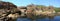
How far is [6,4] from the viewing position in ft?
24.5

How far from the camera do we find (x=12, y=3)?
752 cm

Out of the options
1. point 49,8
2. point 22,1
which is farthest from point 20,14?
point 49,8

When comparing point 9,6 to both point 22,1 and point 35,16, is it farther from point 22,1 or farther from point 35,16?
point 35,16

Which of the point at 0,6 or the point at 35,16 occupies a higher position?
the point at 0,6

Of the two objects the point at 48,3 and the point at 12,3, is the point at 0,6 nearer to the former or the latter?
the point at 12,3

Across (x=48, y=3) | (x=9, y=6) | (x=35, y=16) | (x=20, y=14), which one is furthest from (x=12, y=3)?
(x=48, y=3)

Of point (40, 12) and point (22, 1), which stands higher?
point (22, 1)

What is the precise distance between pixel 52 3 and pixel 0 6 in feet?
8.30

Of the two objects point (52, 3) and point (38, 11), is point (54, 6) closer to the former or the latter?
point (52, 3)

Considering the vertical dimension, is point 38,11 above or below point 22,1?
below

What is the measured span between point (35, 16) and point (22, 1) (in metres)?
0.96

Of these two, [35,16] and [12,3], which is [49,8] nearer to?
[35,16]

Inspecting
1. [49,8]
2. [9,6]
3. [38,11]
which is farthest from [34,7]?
[9,6]

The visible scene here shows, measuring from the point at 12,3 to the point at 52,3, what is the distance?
195 centimetres
